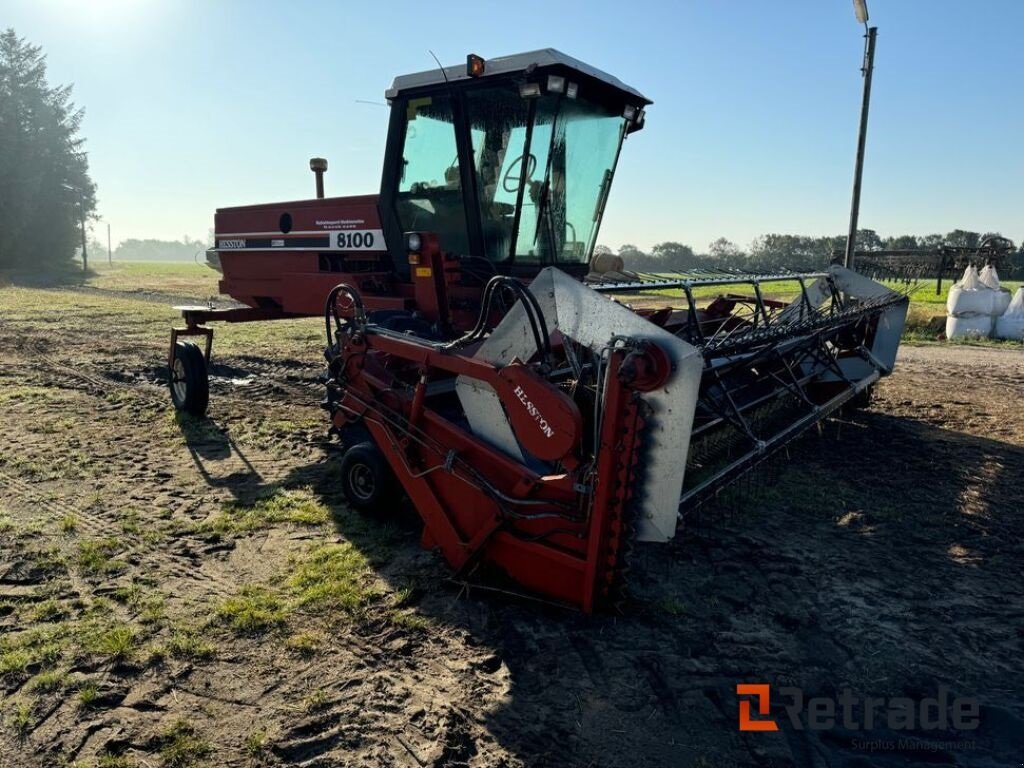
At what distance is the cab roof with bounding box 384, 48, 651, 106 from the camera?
4551mm

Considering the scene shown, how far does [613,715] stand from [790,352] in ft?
11.5

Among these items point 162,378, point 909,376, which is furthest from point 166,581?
point 909,376

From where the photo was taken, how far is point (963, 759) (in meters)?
2.27

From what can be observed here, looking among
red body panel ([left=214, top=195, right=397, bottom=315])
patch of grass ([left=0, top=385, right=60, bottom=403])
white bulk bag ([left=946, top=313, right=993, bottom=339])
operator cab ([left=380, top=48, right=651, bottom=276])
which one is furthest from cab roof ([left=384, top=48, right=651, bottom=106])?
white bulk bag ([left=946, top=313, right=993, bottom=339])

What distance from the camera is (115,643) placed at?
112 inches

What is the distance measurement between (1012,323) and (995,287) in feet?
2.47

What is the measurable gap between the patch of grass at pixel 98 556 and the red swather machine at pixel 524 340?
127 centimetres

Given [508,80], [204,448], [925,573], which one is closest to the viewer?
[925,573]

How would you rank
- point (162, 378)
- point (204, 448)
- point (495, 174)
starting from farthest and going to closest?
point (162, 378) → point (204, 448) → point (495, 174)

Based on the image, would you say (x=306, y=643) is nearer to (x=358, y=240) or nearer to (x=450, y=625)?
(x=450, y=625)

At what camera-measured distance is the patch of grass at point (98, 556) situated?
3.49 metres

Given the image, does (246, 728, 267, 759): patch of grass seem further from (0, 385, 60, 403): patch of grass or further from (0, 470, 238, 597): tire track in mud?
(0, 385, 60, 403): patch of grass

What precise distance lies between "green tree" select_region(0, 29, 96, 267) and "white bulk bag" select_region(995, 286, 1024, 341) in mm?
39162

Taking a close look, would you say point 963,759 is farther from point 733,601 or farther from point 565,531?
point 565,531
